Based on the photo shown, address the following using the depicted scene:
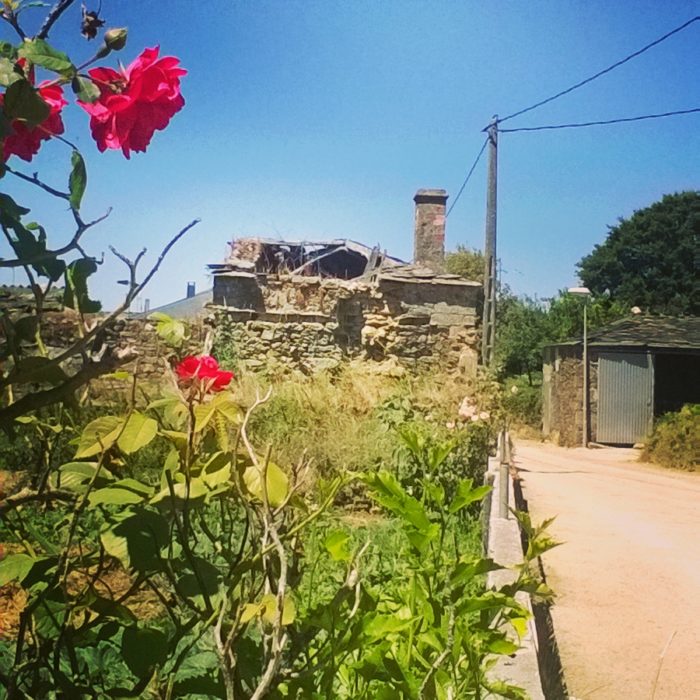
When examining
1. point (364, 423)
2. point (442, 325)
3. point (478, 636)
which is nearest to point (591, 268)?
point (442, 325)

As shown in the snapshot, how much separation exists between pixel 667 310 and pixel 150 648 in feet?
122

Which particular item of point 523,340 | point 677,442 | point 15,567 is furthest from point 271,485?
point 523,340

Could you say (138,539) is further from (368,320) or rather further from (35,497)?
(368,320)

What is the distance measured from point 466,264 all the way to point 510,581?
32733 millimetres

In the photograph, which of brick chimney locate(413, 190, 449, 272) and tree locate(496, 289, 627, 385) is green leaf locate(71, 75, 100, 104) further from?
tree locate(496, 289, 627, 385)

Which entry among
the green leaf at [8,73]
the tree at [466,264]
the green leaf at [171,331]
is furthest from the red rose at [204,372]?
the tree at [466,264]

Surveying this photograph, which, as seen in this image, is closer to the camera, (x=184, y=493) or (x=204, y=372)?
(x=184, y=493)

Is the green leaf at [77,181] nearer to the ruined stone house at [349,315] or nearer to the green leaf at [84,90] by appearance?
the green leaf at [84,90]

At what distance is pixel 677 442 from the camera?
15086 mm

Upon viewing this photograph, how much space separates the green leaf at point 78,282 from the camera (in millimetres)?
1038

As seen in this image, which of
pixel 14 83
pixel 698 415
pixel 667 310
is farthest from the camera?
pixel 667 310

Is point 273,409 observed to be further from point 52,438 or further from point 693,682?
point 52,438

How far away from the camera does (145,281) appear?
940 mm

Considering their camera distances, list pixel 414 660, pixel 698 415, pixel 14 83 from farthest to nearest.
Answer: pixel 698 415, pixel 414 660, pixel 14 83
